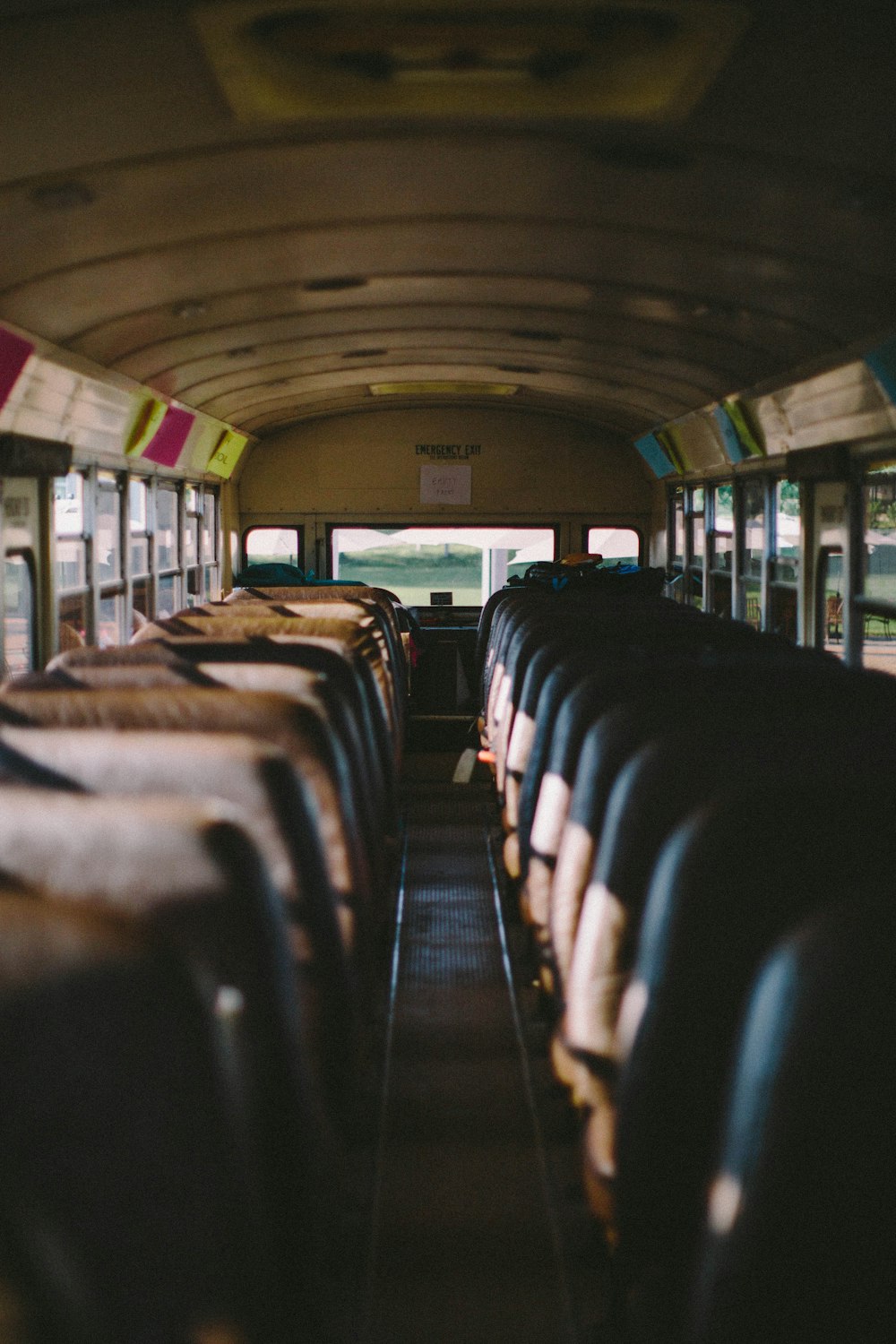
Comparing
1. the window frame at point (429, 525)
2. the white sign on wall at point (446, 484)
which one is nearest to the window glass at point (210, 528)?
the window frame at point (429, 525)

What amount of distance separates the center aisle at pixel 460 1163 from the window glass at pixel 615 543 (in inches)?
221

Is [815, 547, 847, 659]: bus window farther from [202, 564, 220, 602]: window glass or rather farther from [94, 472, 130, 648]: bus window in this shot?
[202, 564, 220, 602]: window glass

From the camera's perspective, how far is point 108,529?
6246 millimetres

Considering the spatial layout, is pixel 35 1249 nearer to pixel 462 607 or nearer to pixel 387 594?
pixel 387 594

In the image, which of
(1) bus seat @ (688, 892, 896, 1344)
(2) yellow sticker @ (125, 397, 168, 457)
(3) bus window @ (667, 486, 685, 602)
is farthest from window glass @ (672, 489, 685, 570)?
(1) bus seat @ (688, 892, 896, 1344)

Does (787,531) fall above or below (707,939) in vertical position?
above

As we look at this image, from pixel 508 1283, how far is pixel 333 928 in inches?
37.0

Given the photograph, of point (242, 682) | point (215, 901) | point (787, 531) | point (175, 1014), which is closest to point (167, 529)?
point (787, 531)

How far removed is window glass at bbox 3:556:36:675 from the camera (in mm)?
4727

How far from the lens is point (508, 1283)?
2336 millimetres

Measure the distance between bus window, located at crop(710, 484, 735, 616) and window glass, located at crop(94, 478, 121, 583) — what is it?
3.50 metres

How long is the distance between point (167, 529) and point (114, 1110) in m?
7.03

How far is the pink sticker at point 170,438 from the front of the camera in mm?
6680

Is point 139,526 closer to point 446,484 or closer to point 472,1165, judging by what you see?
point 446,484
